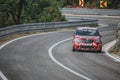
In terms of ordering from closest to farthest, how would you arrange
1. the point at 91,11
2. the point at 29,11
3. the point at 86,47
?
1. the point at 86,47
2. the point at 29,11
3. the point at 91,11

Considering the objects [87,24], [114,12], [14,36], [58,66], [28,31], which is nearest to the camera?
[58,66]

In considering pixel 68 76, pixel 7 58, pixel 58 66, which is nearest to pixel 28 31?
pixel 7 58

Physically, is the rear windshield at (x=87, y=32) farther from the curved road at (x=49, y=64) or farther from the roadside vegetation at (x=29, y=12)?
the roadside vegetation at (x=29, y=12)

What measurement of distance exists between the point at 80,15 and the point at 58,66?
44.0m

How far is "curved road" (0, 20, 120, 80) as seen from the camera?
46.9 ft

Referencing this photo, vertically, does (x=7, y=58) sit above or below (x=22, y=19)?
above

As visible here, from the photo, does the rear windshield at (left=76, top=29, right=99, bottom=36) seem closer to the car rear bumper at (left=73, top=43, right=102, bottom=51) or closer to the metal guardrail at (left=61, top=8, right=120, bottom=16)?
the car rear bumper at (left=73, top=43, right=102, bottom=51)

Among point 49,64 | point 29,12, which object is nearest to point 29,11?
point 29,12

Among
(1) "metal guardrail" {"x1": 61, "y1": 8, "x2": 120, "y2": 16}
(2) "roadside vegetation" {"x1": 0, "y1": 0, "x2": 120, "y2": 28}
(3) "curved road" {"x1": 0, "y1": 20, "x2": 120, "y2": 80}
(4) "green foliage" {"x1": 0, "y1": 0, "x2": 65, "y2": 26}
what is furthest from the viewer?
(1) "metal guardrail" {"x1": 61, "y1": 8, "x2": 120, "y2": 16}

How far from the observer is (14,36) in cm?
2998

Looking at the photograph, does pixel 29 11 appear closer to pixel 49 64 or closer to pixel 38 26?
pixel 38 26

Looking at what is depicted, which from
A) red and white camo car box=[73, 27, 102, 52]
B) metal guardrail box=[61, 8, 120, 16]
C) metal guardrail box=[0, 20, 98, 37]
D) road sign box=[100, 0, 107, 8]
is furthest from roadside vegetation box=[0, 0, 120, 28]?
red and white camo car box=[73, 27, 102, 52]

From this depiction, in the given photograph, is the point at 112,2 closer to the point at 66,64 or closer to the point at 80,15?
the point at 80,15

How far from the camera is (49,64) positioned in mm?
17141
